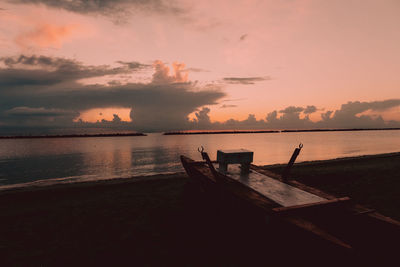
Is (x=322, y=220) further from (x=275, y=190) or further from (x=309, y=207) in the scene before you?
(x=275, y=190)

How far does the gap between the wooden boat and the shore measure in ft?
5.15


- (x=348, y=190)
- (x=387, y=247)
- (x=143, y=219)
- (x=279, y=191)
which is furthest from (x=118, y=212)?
(x=348, y=190)

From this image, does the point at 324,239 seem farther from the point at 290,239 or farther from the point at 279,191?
the point at 279,191

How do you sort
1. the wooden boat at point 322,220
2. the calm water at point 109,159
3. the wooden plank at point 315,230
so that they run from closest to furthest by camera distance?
the wooden plank at point 315,230 → the wooden boat at point 322,220 → the calm water at point 109,159

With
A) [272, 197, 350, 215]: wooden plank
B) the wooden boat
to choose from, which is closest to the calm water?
the wooden boat

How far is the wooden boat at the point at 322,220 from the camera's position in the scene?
158 inches

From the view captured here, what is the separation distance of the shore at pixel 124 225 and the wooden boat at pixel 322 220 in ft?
5.15

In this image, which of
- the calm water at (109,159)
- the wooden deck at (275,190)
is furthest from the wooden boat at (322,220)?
the calm water at (109,159)

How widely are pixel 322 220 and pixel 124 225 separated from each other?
6.44 m

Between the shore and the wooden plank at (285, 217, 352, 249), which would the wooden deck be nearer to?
the wooden plank at (285, 217, 352, 249)

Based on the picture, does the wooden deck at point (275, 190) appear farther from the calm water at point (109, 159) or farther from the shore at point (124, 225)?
the calm water at point (109, 159)

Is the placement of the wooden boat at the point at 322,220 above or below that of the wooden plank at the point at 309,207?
below

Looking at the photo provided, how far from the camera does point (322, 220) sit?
5.03 m

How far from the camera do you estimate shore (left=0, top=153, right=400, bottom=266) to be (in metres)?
5.66
